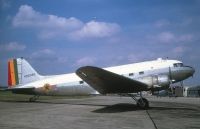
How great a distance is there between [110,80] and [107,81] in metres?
0.28

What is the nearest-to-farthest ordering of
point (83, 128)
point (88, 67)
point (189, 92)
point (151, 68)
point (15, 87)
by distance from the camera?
1. point (83, 128)
2. point (88, 67)
3. point (151, 68)
4. point (15, 87)
5. point (189, 92)

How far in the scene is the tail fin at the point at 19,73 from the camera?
75.8 ft

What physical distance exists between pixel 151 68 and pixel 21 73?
11728 millimetres

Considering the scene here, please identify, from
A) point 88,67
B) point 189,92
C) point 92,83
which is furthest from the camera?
point 189,92

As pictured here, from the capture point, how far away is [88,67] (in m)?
14.6

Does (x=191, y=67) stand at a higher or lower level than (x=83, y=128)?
higher

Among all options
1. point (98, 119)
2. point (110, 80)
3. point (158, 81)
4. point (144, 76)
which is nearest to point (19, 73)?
point (110, 80)

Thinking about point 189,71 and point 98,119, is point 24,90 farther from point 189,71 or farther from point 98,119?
point 189,71

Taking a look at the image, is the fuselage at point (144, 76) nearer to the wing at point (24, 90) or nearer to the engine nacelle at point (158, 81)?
the engine nacelle at point (158, 81)

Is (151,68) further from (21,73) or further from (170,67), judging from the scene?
(21,73)

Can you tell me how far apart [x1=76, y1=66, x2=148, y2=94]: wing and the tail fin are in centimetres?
791

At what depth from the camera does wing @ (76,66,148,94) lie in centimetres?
1525

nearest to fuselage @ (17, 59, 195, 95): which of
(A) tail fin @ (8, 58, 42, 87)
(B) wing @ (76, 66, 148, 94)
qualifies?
(B) wing @ (76, 66, 148, 94)

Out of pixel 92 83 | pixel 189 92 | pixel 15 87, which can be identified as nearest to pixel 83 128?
pixel 92 83
